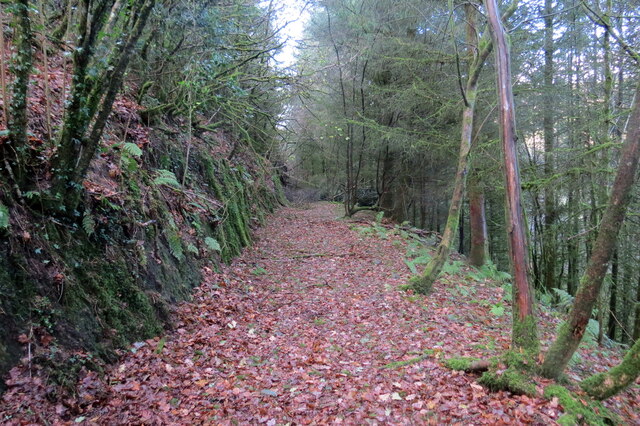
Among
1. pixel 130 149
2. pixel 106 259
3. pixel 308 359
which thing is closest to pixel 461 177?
pixel 308 359

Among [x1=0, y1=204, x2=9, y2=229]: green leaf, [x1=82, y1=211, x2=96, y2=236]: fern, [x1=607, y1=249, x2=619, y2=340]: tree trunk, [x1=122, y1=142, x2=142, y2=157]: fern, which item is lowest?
[x1=607, y1=249, x2=619, y2=340]: tree trunk

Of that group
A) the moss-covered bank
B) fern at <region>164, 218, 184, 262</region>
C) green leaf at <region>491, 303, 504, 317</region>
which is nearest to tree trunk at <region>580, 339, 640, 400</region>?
green leaf at <region>491, 303, 504, 317</region>

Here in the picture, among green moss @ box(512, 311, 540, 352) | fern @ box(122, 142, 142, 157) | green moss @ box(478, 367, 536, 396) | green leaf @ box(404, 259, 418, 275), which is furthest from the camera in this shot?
green leaf @ box(404, 259, 418, 275)

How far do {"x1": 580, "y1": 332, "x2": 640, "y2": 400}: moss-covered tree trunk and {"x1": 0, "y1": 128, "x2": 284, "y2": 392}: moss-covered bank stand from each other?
16.2 feet

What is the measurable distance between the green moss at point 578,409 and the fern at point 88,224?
513 cm

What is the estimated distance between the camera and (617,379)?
10.5ft

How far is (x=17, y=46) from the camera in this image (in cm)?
343

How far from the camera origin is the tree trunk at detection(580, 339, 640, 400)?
309 cm

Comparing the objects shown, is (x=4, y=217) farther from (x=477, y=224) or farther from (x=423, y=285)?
(x=477, y=224)

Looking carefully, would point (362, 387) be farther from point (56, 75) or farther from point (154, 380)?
point (56, 75)

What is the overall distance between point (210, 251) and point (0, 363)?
13.9ft

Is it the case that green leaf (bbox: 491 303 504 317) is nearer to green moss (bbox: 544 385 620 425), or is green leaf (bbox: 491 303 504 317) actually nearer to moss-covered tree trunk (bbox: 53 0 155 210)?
green moss (bbox: 544 385 620 425)

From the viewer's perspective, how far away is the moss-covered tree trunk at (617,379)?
309cm

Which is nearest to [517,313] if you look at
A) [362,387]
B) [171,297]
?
[362,387]
